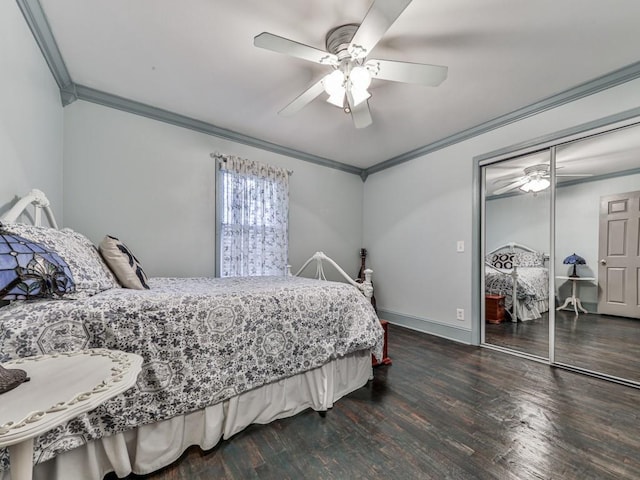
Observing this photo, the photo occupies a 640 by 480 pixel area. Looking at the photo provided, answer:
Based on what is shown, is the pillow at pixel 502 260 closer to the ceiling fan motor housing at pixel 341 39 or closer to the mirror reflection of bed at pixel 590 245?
the mirror reflection of bed at pixel 590 245

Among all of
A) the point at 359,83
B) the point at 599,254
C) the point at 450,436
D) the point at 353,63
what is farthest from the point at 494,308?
the point at 353,63

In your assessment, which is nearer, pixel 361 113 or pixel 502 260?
pixel 361 113

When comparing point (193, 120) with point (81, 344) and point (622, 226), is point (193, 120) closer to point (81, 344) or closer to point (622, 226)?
A: point (81, 344)

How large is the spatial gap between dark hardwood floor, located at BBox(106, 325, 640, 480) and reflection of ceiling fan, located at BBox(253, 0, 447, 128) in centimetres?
209

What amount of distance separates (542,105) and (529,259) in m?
1.45

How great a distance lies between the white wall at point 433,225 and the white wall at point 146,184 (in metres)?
1.79

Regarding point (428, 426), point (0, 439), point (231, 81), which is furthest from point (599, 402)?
point (231, 81)

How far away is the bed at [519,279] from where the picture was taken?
2.62 meters

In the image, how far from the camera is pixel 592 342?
2449 millimetres

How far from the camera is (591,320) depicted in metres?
2.46

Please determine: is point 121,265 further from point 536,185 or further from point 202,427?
point 536,185

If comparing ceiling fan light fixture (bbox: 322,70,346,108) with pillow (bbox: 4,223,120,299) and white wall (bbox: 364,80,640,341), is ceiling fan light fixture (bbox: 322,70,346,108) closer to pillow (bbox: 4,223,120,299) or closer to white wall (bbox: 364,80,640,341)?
pillow (bbox: 4,223,120,299)

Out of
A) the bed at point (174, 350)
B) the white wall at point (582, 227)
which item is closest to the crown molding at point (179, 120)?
the bed at point (174, 350)

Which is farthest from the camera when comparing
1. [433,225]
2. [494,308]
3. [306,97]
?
[433,225]
